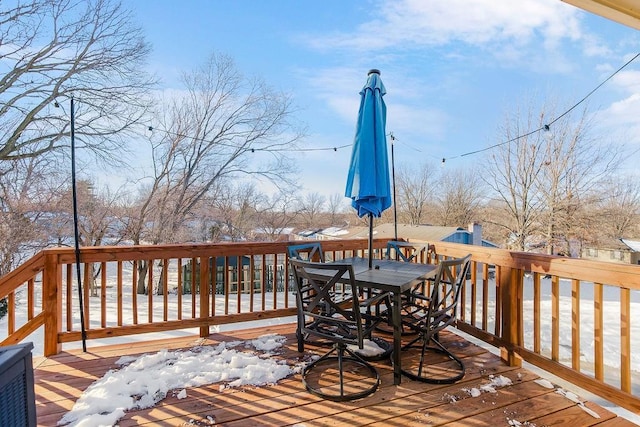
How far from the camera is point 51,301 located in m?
2.93

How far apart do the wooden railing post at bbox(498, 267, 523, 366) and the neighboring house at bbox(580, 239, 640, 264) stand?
1725 cm

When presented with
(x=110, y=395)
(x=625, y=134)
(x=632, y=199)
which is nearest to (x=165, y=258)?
(x=110, y=395)

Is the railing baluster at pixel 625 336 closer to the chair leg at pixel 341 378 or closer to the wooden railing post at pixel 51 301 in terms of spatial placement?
the chair leg at pixel 341 378

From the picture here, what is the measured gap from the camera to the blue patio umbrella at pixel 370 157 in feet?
9.52

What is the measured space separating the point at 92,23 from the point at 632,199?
23.6 m

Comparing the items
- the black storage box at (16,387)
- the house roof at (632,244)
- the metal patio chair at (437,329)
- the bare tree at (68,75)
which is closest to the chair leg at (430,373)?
the metal patio chair at (437,329)

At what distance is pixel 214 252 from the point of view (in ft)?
→ 11.2

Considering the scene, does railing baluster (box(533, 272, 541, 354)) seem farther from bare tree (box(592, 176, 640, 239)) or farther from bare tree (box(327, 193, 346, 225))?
bare tree (box(327, 193, 346, 225))

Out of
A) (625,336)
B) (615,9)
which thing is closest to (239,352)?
(625,336)

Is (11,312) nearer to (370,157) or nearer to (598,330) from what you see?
(370,157)

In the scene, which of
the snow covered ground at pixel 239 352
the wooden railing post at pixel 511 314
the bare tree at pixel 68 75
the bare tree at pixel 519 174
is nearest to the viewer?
the snow covered ground at pixel 239 352

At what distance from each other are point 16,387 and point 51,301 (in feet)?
6.95

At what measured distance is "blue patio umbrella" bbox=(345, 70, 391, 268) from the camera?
290 cm

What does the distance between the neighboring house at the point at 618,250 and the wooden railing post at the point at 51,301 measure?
19981 mm
